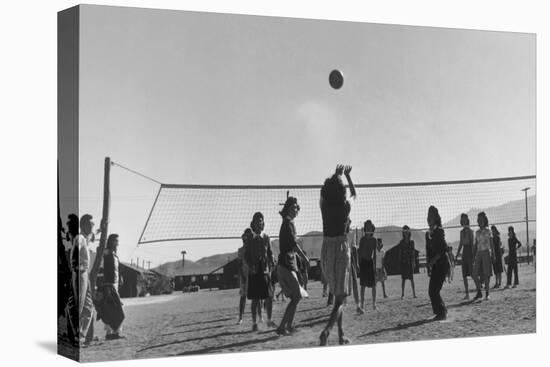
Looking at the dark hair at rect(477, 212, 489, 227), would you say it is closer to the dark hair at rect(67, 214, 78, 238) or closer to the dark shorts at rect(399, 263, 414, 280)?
the dark shorts at rect(399, 263, 414, 280)

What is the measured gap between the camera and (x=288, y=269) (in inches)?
525

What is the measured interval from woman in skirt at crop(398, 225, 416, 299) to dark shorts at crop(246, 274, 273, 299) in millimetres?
1970

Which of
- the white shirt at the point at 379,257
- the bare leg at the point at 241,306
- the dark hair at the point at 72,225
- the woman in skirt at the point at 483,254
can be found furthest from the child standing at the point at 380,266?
the dark hair at the point at 72,225

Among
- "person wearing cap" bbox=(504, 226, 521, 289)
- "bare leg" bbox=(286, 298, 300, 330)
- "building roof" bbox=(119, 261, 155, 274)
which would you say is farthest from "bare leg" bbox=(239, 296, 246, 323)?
"person wearing cap" bbox=(504, 226, 521, 289)

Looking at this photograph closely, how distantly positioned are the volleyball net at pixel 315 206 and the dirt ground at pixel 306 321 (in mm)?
704

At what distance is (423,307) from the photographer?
1433cm

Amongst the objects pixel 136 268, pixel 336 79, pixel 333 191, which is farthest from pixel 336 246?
pixel 136 268

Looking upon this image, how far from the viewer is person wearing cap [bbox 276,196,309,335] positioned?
13312 mm

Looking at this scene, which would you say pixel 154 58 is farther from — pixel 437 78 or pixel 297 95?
pixel 437 78

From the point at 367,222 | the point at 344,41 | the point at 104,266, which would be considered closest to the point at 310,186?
the point at 367,222

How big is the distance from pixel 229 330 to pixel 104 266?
168cm

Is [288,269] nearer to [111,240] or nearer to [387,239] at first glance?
[387,239]

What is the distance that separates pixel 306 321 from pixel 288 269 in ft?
2.23

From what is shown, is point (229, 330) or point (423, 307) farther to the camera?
point (423, 307)
